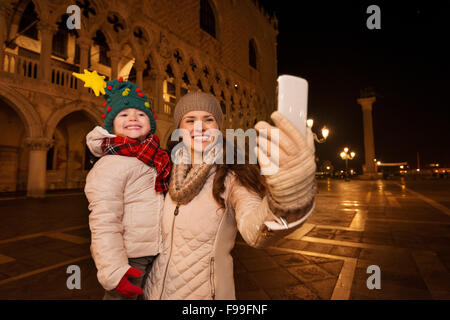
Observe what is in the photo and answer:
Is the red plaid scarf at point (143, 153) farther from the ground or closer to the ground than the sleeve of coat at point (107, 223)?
farther from the ground

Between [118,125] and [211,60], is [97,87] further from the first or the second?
[211,60]

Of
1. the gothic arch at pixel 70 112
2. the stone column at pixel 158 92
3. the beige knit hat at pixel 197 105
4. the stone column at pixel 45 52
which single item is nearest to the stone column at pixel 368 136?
the stone column at pixel 158 92

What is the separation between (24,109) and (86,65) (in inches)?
116

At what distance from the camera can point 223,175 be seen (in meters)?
1.08

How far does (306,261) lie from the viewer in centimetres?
301

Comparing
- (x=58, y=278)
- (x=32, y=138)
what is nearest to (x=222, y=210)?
(x=58, y=278)

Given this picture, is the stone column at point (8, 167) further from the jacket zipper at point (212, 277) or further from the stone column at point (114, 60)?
the jacket zipper at point (212, 277)

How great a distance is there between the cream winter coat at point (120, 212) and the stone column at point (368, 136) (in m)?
27.9

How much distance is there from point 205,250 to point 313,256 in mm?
2727

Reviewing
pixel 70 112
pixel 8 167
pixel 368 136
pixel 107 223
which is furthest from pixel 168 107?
pixel 368 136

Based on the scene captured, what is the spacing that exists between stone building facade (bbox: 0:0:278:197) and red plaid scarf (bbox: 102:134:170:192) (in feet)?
31.5

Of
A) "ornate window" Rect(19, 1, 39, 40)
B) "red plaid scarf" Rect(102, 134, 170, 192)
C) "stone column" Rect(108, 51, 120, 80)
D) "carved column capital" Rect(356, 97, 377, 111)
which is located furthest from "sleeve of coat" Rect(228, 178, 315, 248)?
"carved column capital" Rect(356, 97, 377, 111)

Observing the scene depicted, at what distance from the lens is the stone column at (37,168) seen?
28.1 feet
